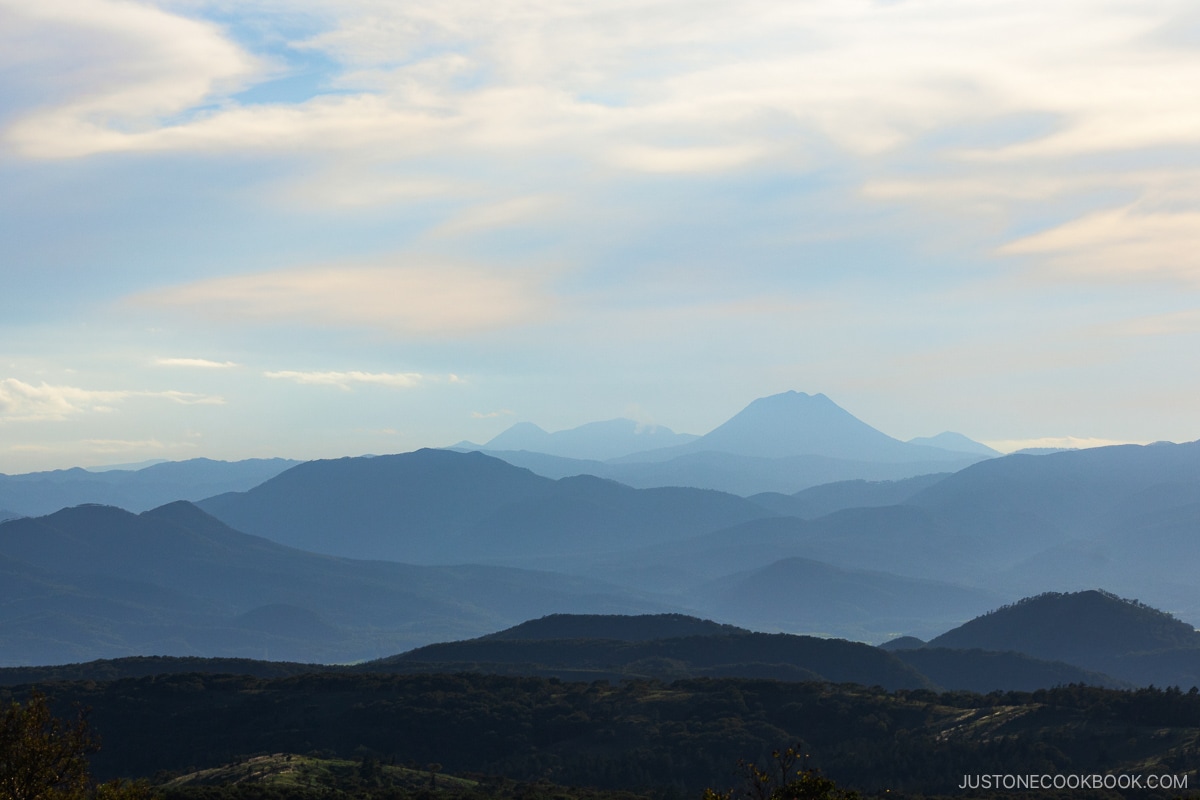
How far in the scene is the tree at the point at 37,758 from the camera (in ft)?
150

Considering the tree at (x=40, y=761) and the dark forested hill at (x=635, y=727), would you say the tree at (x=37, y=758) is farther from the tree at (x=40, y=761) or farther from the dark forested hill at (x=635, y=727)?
the dark forested hill at (x=635, y=727)

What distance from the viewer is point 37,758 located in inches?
1827

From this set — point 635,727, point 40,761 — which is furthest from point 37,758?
point 635,727

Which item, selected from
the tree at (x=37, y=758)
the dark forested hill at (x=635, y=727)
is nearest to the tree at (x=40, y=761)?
the tree at (x=37, y=758)

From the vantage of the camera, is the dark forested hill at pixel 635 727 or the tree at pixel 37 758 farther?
the dark forested hill at pixel 635 727

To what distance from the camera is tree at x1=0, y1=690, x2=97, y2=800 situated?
4581 centimetres

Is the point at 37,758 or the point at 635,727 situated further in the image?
the point at 635,727

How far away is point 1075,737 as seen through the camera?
105 meters

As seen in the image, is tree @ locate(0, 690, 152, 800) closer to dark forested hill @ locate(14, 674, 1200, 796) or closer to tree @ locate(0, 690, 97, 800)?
tree @ locate(0, 690, 97, 800)

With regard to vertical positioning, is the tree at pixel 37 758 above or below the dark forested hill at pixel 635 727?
above

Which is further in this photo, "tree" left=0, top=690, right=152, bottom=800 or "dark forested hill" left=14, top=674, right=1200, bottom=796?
"dark forested hill" left=14, top=674, right=1200, bottom=796

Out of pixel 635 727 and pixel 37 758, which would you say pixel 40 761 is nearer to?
pixel 37 758

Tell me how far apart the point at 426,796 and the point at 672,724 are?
4882cm

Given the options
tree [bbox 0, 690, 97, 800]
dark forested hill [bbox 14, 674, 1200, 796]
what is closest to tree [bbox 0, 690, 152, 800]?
tree [bbox 0, 690, 97, 800]
